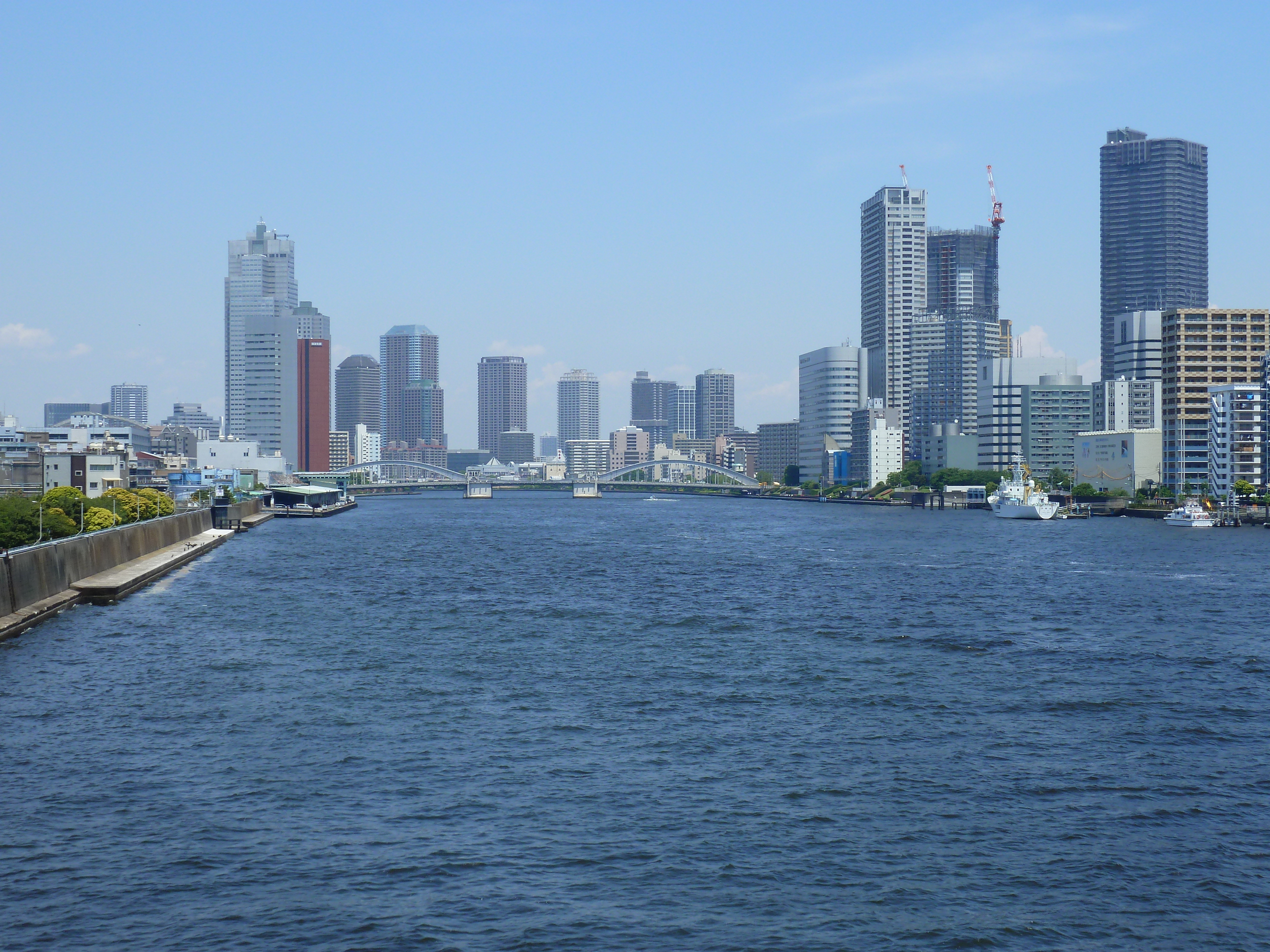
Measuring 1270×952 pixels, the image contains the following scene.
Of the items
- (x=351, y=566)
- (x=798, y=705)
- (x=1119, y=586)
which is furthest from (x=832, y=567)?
(x=798, y=705)

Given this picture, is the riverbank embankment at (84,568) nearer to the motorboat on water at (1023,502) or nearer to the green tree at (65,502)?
the green tree at (65,502)

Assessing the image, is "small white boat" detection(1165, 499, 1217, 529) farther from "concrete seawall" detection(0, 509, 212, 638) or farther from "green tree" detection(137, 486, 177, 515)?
"concrete seawall" detection(0, 509, 212, 638)

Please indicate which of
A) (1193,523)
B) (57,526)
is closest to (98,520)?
(57,526)

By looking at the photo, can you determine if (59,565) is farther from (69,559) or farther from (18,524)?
(18,524)

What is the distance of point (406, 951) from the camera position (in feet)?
53.3

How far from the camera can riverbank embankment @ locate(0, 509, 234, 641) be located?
47.0 meters

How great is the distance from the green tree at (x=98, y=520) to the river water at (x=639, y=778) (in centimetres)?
3056

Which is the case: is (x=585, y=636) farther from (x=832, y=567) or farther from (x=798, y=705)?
(x=832, y=567)

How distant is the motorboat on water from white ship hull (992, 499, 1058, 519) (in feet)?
0.12

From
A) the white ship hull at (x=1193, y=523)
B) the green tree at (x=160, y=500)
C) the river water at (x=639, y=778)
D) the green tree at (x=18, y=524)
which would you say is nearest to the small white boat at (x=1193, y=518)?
the white ship hull at (x=1193, y=523)

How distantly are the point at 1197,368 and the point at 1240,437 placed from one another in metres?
22.4

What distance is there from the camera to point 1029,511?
14725 centimetres

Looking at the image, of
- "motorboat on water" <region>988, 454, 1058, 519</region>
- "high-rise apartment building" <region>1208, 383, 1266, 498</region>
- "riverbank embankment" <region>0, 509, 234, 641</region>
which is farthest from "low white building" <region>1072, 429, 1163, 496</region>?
"riverbank embankment" <region>0, 509, 234, 641</region>

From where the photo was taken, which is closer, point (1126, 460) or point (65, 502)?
point (65, 502)
